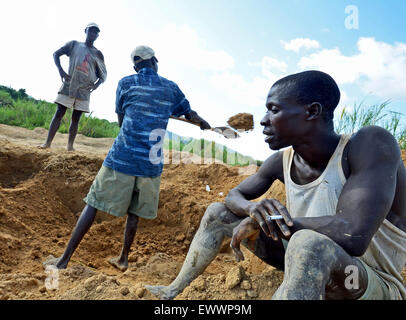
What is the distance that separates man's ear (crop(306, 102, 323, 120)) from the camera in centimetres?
167

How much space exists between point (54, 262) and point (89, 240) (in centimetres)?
73

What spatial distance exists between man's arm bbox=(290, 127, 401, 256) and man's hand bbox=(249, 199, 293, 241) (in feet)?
0.17

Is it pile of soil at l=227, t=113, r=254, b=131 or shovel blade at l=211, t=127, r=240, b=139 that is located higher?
pile of soil at l=227, t=113, r=254, b=131

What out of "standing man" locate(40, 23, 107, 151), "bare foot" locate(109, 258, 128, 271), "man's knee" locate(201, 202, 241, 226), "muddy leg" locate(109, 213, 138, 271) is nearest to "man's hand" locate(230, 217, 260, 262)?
"man's knee" locate(201, 202, 241, 226)

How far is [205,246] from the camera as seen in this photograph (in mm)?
1913

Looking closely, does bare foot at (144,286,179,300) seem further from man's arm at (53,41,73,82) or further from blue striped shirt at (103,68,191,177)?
man's arm at (53,41,73,82)

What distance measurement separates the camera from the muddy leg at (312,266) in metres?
1.24

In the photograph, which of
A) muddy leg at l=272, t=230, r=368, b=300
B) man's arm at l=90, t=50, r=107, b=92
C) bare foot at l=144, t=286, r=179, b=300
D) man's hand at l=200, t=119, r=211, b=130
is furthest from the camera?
man's arm at l=90, t=50, r=107, b=92

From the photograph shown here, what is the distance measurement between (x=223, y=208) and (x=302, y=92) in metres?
0.76

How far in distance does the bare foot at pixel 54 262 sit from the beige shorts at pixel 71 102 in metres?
2.98

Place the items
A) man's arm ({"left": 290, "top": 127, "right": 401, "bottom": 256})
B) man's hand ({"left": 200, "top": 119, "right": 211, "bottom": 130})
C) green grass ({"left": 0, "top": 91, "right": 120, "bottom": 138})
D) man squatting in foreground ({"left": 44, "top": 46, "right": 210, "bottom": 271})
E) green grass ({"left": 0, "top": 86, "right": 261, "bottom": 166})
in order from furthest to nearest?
green grass ({"left": 0, "top": 91, "right": 120, "bottom": 138}), green grass ({"left": 0, "top": 86, "right": 261, "bottom": 166}), man's hand ({"left": 200, "top": 119, "right": 211, "bottom": 130}), man squatting in foreground ({"left": 44, "top": 46, "right": 210, "bottom": 271}), man's arm ({"left": 290, "top": 127, "right": 401, "bottom": 256})

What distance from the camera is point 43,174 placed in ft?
14.8

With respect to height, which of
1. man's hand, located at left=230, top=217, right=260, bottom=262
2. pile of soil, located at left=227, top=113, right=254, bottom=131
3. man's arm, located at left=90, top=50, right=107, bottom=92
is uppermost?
man's arm, located at left=90, top=50, right=107, bottom=92

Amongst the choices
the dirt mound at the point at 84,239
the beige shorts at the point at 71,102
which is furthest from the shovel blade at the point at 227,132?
the beige shorts at the point at 71,102
